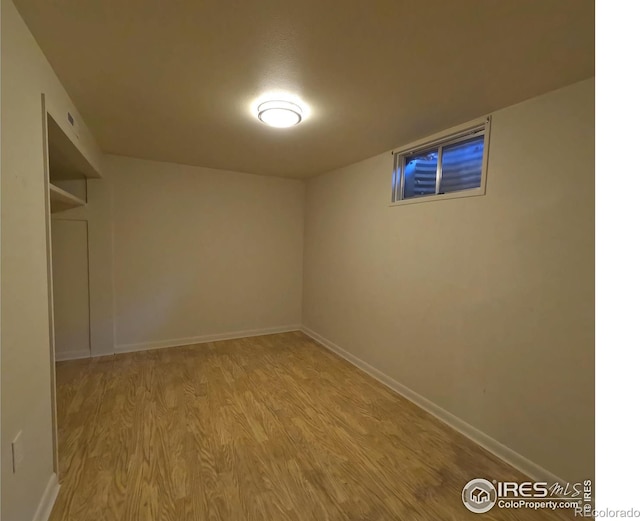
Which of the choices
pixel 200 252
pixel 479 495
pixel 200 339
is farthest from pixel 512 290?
pixel 200 339

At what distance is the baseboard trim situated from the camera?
3.81 metres

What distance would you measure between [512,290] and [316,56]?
76.0 inches

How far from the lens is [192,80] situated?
1851 mm

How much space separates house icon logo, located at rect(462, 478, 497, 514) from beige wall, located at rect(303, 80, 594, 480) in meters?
0.37

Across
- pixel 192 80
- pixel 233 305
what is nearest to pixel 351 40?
pixel 192 80

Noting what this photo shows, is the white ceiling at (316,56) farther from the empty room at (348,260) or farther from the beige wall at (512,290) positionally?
the beige wall at (512,290)

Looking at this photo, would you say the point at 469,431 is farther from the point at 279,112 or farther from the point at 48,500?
the point at 279,112

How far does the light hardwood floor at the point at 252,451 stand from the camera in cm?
163

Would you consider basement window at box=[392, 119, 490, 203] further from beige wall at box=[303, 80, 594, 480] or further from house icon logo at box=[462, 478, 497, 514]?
house icon logo at box=[462, 478, 497, 514]

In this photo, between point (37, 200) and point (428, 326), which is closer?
point (37, 200)

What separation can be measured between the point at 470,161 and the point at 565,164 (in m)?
0.71

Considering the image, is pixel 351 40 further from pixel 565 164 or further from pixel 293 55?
pixel 565 164

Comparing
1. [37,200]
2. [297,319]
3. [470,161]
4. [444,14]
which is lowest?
[297,319]

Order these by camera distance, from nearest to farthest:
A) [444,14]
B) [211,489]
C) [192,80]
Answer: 1. [444,14]
2. [211,489]
3. [192,80]
